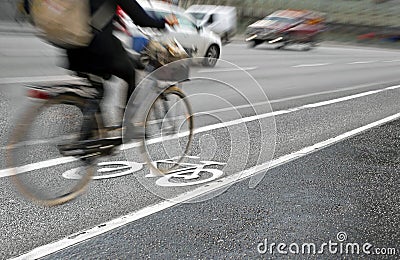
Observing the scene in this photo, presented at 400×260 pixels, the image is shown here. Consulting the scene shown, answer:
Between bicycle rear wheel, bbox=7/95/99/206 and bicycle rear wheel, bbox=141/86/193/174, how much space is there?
65 centimetres

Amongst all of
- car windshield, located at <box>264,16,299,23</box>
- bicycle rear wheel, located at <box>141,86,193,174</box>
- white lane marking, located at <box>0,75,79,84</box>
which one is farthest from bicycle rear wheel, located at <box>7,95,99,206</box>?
car windshield, located at <box>264,16,299,23</box>

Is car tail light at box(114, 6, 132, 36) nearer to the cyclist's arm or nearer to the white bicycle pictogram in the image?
the cyclist's arm

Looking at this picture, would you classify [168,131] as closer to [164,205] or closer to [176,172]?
[176,172]

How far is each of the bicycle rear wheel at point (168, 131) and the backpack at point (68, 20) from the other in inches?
42.5

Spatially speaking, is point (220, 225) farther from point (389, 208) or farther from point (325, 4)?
point (325, 4)

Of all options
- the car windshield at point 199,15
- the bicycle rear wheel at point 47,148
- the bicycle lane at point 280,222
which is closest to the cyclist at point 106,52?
the bicycle rear wheel at point 47,148

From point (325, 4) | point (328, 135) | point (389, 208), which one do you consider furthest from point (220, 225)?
point (325, 4)

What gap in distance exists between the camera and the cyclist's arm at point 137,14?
4.87m

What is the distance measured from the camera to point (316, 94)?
13.0 metres

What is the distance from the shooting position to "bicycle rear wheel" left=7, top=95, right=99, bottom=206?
15.8ft

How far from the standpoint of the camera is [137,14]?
4922mm

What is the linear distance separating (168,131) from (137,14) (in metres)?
1.31

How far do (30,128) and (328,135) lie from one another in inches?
184

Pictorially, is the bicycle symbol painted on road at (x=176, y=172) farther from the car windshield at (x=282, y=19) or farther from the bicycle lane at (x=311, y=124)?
the car windshield at (x=282, y=19)
